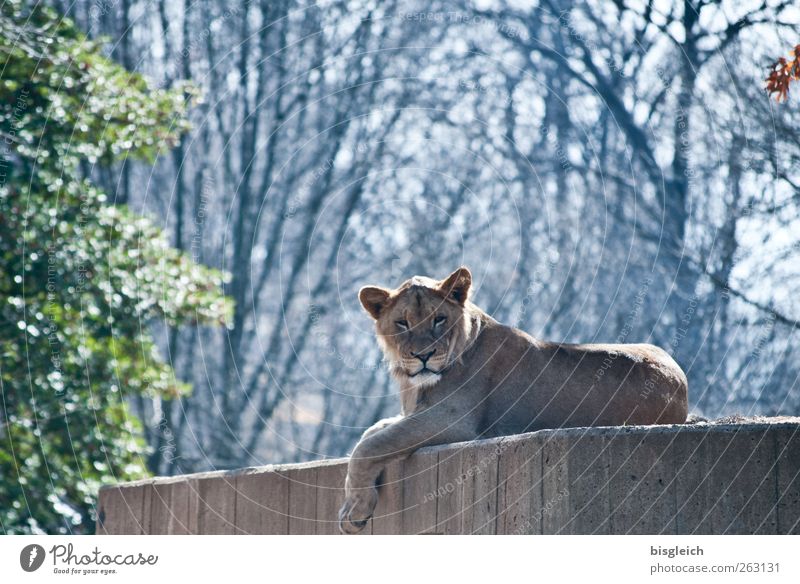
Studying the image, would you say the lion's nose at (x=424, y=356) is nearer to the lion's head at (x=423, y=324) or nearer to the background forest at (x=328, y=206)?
the lion's head at (x=423, y=324)

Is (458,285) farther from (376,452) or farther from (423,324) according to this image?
(376,452)

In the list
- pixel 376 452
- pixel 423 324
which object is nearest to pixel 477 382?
pixel 423 324

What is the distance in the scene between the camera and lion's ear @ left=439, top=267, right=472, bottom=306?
26.7ft

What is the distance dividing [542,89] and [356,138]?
500 cm

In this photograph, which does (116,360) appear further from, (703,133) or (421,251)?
(421,251)

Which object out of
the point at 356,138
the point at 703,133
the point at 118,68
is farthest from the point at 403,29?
the point at 118,68

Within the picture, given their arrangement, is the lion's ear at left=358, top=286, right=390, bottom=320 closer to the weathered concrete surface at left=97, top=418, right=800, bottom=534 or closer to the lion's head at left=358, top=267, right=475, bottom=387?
the lion's head at left=358, top=267, right=475, bottom=387

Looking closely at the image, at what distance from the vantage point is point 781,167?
13906mm

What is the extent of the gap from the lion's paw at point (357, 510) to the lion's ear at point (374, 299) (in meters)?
1.45

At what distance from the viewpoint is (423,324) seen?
8086 mm

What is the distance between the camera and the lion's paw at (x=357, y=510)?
7.48m
